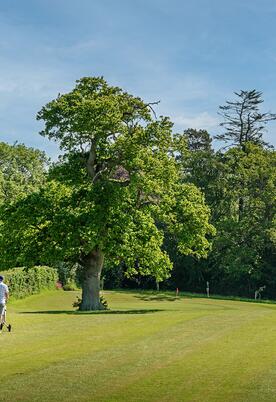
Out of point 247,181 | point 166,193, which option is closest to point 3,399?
point 166,193

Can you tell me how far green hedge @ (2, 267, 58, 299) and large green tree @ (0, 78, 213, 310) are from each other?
38.9 ft

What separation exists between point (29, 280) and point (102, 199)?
2291 cm

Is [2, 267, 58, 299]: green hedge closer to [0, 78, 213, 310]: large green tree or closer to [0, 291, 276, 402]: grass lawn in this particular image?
[0, 78, 213, 310]: large green tree

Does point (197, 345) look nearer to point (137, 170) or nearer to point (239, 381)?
point (239, 381)

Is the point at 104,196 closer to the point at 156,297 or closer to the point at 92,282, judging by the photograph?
the point at 92,282

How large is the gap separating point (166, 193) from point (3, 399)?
24.9m

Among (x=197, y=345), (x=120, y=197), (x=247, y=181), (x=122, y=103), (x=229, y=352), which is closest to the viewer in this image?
(x=229, y=352)

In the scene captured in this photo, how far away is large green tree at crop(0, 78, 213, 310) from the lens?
32.7 meters

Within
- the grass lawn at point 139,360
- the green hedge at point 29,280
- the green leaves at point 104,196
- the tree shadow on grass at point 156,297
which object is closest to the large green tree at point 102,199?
the green leaves at point 104,196

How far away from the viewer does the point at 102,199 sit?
32.8 meters

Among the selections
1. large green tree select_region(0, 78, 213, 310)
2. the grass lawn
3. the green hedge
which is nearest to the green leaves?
large green tree select_region(0, 78, 213, 310)

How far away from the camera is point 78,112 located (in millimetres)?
33031

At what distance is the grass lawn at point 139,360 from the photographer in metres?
11.7

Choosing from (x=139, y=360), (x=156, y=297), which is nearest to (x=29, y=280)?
(x=156, y=297)
